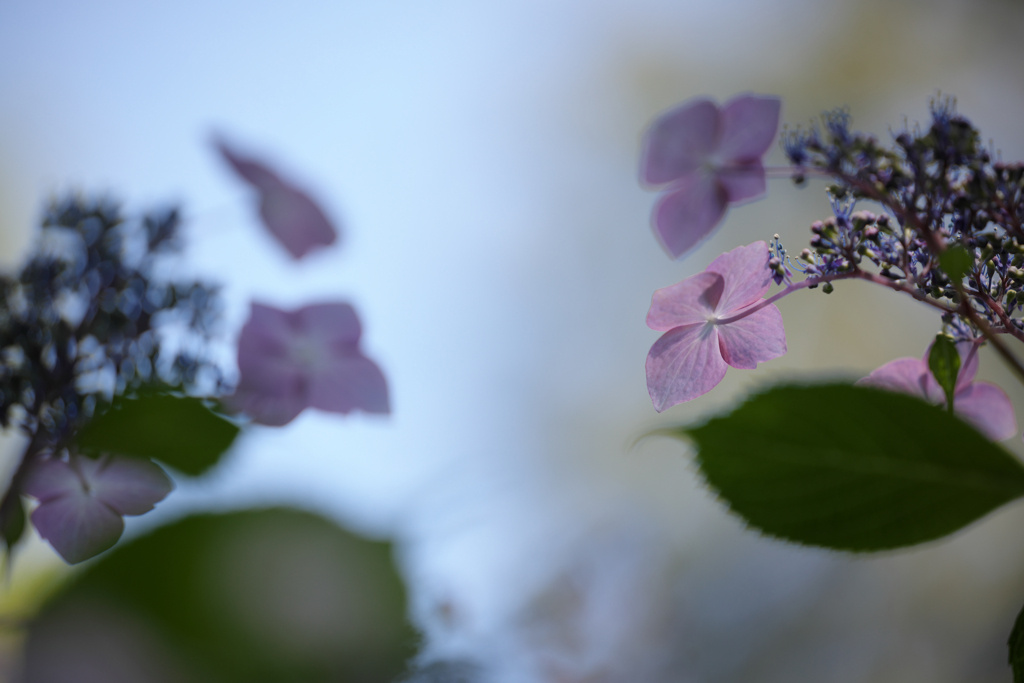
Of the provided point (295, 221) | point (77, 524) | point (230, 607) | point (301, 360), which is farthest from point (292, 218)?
point (230, 607)

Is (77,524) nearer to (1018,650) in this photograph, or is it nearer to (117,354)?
(117,354)

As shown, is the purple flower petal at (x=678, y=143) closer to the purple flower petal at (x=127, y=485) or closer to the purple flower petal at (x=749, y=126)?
the purple flower petal at (x=749, y=126)

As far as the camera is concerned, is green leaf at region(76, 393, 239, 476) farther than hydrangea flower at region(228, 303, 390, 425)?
No

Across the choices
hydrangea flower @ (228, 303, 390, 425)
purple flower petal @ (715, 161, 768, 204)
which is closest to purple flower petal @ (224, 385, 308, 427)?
hydrangea flower @ (228, 303, 390, 425)

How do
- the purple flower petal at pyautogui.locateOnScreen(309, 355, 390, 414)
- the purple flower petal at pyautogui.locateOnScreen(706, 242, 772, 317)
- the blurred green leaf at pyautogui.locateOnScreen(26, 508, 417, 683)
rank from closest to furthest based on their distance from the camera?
the blurred green leaf at pyautogui.locateOnScreen(26, 508, 417, 683) < the purple flower petal at pyautogui.locateOnScreen(706, 242, 772, 317) < the purple flower petal at pyautogui.locateOnScreen(309, 355, 390, 414)

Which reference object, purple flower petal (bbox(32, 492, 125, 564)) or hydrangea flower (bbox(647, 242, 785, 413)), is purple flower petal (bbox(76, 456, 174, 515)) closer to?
purple flower petal (bbox(32, 492, 125, 564))

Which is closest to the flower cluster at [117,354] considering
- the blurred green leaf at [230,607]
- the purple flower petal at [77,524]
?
the purple flower petal at [77,524]
